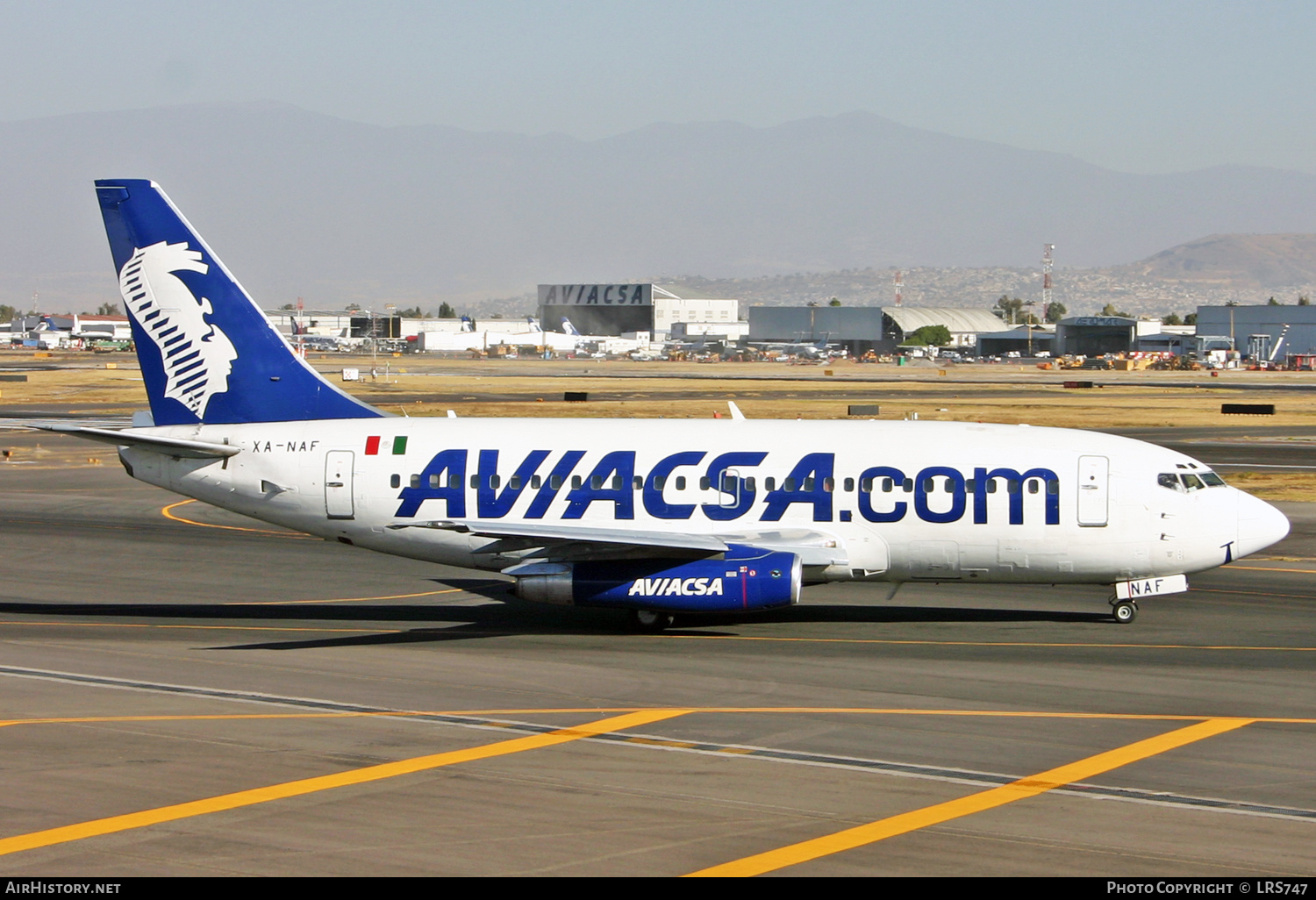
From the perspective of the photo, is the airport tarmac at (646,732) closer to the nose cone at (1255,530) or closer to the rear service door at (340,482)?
the nose cone at (1255,530)

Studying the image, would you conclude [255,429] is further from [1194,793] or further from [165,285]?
[1194,793]

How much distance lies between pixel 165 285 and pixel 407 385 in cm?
10006

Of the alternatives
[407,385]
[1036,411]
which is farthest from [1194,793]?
[407,385]

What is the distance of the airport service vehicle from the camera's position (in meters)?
29.8

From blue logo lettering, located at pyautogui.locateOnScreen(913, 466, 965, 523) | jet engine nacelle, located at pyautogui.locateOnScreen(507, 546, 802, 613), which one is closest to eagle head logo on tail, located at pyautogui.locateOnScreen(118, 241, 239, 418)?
jet engine nacelle, located at pyautogui.locateOnScreen(507, 546, 802, 613)

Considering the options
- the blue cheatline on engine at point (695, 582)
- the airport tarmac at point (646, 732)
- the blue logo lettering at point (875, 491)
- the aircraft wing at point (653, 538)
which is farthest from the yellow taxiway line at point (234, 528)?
the blue logo lettering at point (875, 491)

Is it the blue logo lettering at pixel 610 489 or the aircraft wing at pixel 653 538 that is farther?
the blue logo lettering at pixel 610 489

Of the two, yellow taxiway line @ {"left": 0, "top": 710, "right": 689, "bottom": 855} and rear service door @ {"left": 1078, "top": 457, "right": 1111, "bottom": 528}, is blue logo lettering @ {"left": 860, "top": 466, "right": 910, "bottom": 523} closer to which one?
rear service door @ {"left": 1078, "top": 457, "right": 1111, "bottom": 528}

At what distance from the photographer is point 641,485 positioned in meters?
31.0

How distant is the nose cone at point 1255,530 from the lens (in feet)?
99.6

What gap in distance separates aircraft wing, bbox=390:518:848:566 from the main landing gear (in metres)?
6.35

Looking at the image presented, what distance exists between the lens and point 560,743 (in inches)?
803

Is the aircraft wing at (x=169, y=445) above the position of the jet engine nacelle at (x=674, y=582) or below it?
above

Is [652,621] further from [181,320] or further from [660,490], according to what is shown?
[181,320]
